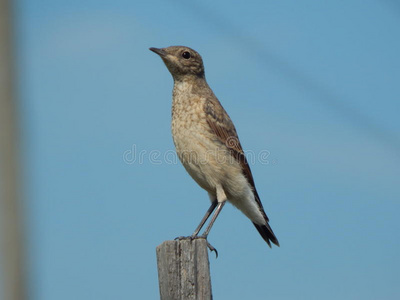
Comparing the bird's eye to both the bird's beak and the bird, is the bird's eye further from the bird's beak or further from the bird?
the bird's beak

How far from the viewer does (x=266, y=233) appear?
26.4 feet

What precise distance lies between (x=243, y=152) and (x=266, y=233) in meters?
1.17

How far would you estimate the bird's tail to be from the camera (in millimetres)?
7973

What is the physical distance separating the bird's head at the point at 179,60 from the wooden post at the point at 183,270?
11.4ft

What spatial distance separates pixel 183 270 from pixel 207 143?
275 cm

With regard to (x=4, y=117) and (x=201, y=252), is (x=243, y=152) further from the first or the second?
(x=4, y=117)

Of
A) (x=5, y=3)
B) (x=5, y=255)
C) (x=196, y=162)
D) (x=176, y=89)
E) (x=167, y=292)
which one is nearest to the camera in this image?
(x=5, y=255)

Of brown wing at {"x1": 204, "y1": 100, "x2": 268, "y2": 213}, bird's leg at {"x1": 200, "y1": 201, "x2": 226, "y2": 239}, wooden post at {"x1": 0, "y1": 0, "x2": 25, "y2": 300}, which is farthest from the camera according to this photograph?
brown wing at {"x1": 204, "y1": 100, "x2": 268, "y2": 213}

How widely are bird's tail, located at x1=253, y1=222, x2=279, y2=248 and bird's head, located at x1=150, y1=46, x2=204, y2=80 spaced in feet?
7.35

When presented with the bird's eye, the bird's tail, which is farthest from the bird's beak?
the bird's tail

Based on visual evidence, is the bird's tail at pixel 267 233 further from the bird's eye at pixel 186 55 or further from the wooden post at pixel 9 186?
the wooden post at pixel 9 186

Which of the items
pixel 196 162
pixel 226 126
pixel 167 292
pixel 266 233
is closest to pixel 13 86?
pixel 167 292

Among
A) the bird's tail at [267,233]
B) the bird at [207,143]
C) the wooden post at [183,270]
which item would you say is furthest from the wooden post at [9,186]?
the bird's tail at [267,233]

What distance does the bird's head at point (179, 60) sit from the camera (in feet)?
25.8
